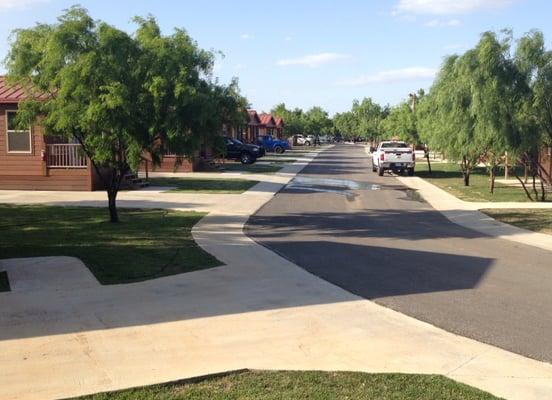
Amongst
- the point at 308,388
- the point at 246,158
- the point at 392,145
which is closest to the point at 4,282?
the point at 308,388

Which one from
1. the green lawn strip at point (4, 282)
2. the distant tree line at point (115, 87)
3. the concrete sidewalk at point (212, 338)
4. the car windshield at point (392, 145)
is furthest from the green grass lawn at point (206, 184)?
the concrete sidewalk at point (212, 338)

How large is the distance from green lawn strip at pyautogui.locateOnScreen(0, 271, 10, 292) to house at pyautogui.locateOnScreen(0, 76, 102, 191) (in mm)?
14374

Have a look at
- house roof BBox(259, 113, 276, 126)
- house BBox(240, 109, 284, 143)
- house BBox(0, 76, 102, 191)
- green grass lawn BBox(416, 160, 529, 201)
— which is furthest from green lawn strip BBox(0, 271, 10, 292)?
house roof BBox(259, 113, 276, 126)

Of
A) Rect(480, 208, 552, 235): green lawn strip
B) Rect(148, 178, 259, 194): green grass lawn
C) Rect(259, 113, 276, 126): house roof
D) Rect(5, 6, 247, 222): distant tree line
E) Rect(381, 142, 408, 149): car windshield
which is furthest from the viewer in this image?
Rect(259, 113, 276, 126): house roof

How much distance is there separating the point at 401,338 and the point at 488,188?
839 inches

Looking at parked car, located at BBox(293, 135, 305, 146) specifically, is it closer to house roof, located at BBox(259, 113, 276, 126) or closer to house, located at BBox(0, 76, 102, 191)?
house roof, located at BBox(259, 113, 276, 126)

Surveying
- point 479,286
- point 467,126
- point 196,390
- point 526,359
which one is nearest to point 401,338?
point 526,359

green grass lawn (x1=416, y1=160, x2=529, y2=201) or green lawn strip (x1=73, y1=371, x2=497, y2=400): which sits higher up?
green grass lawn (x1=416, y1=160, x2=529, y2=201)

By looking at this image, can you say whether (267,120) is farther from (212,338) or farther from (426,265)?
(212,338)

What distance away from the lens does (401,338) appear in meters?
6.36

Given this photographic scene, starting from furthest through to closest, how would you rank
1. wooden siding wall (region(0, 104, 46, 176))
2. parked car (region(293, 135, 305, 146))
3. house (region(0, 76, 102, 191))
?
parked car (region(293, 135, 305, 146)) → wooden siding wall (region(0, 104, 46, 176)) → house (region(0, 76, 102, 191))

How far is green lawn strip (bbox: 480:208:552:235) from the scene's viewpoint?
15171mm

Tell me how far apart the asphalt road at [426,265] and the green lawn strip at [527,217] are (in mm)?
1561

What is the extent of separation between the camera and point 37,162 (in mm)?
23219
